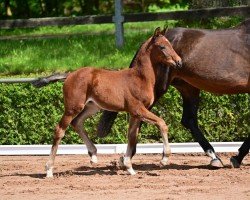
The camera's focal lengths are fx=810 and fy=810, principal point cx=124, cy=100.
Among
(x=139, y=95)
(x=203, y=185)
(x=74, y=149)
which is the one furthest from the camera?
(x=74, y=149)

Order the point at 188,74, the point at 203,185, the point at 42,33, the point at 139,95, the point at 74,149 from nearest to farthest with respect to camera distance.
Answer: the point at 203,185 → the point at 139,95 → the point at 188,74 → the point at 74,149 → the point at 42,33

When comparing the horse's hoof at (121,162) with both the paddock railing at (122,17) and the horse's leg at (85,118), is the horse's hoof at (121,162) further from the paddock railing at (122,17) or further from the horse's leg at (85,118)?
the paddock railing at (122,17)

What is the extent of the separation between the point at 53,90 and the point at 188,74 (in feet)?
8.21

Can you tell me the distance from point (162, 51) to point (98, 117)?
272cm

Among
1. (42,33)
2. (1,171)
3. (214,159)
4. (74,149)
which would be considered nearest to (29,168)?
(1,171)

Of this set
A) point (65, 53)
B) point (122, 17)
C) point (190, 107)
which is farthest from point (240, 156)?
point (65, 53)

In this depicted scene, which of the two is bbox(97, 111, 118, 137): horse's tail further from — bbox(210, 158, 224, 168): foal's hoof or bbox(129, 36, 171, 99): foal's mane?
bbox(210, 158, 224, 168): foal's hoof

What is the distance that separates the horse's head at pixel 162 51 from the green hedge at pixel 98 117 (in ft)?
7.35

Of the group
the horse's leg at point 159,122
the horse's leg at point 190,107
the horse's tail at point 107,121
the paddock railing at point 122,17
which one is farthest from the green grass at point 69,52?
the horse's leg at point 159,122

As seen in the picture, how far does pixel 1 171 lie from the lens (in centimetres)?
989

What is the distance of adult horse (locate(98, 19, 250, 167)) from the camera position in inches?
384

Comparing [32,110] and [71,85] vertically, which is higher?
[71,85]

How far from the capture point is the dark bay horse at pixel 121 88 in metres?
9.07

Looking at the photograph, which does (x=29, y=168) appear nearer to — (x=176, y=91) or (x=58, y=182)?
(x=58, y=182)
